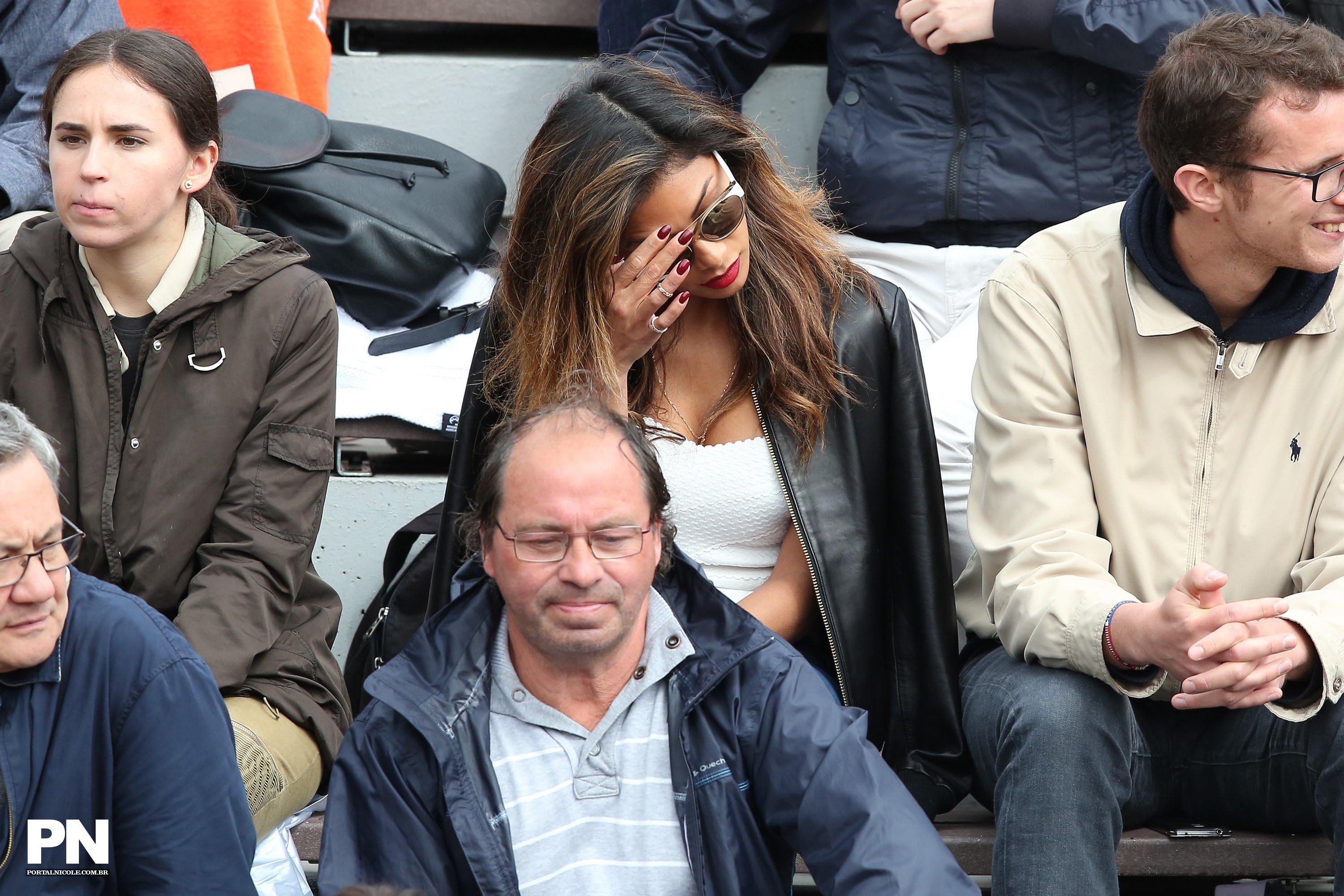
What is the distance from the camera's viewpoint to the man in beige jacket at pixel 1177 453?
2.12 metres

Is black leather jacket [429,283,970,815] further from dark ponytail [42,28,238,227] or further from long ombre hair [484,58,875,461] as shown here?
dark ponytail [42,28,238,227]

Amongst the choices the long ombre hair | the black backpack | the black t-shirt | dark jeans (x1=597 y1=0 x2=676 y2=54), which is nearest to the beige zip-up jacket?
the long ombre hair

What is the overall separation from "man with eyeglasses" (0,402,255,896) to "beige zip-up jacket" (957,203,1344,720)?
1193 mm

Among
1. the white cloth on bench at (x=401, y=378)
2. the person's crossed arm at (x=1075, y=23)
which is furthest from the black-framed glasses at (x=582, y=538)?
the person's crossed arm at (x=1075, y=23)

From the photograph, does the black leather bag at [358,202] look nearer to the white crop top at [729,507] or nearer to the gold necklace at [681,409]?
the gold necklace at [681,409]

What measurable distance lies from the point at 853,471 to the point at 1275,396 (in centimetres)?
68

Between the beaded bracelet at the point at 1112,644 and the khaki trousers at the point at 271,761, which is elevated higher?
the beaded bracelet at the point at 1112,644

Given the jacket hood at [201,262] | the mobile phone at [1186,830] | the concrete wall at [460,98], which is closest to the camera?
the mobile phone at [1186,830]

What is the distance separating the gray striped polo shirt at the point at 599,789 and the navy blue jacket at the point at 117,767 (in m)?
0.38

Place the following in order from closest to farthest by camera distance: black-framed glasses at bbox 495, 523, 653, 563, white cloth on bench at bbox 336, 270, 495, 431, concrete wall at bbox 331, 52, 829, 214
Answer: black-framed glasses at bbox 495, 523, 653, 563, white cloth on bench at bbox 336, 270, 495, 431, concrete wall at bbox 331, 52, 829, 214

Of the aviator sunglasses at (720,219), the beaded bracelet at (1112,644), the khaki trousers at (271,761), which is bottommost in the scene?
the khaki trousers at (271,761)

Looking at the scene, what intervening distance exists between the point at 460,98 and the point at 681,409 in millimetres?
1739

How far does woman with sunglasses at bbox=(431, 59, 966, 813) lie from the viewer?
2428mm

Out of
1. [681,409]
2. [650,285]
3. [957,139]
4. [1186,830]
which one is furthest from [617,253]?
[1186,830]
